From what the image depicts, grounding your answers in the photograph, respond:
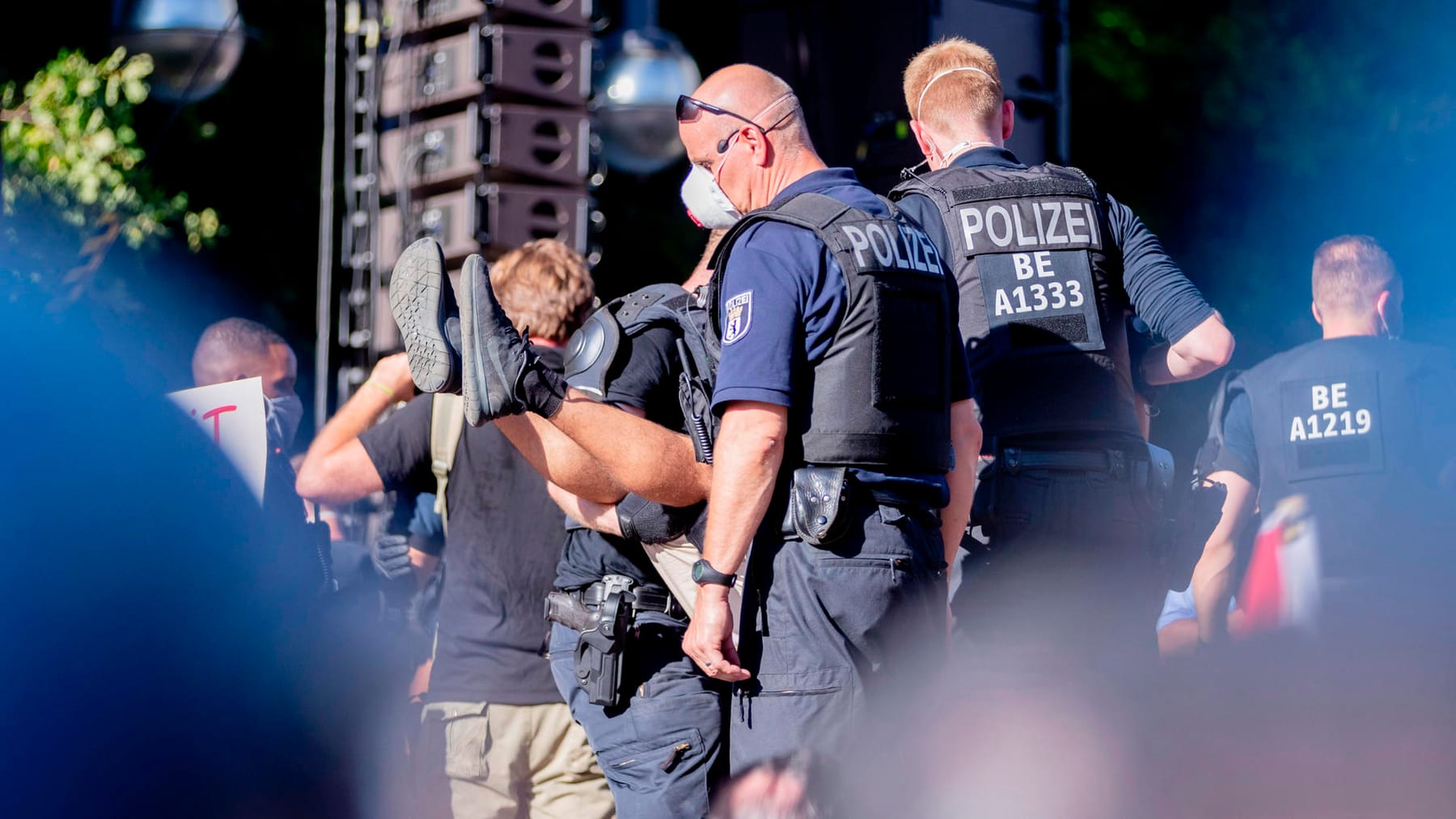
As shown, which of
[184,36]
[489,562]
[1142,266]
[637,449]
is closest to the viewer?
[637,449]

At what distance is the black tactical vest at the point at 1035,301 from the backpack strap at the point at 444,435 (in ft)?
4.18

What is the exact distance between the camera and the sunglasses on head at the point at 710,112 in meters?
2.99

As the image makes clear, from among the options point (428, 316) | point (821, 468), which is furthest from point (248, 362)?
point (821, 468)

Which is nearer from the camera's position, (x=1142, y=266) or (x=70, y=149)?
(x=1142, y=266)

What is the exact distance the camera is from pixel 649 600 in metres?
3.15

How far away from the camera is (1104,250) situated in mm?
3395

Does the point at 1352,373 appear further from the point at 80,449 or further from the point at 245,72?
the point at 245,72

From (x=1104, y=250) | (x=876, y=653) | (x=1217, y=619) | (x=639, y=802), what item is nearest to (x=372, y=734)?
(x=639, y=802)

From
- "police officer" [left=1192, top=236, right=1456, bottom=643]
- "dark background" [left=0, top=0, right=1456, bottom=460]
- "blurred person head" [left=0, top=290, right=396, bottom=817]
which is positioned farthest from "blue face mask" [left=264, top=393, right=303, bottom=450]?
"dark background" [left=0, top=0, right=1456, bottom=460]

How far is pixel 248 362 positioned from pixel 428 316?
2.21 meters

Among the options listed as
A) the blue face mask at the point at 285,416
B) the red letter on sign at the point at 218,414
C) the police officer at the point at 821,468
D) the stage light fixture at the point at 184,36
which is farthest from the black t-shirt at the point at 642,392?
the stage light fixture at the point at 184,36

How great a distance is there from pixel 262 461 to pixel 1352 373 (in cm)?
305

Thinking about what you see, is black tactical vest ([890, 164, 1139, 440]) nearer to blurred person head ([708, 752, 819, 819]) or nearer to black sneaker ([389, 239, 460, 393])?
blurred person head ([708, 752, 819, 819])

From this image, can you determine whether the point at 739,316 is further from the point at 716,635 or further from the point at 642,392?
the point at 716,635
